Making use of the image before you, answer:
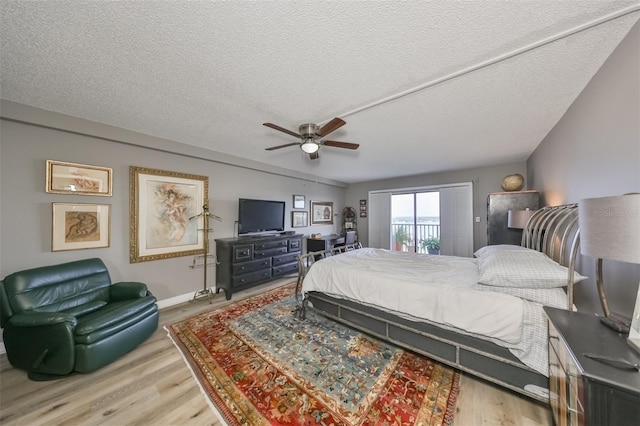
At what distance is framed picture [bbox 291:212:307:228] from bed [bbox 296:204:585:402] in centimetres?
294

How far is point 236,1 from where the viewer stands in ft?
3.79

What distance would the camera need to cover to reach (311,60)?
5.22 ft

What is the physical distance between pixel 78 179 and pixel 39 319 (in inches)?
63.8

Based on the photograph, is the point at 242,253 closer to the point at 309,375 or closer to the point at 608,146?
the point at 309,375

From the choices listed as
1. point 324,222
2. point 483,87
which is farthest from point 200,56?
point 324,222

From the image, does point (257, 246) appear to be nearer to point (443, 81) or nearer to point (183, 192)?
point (183, 192)

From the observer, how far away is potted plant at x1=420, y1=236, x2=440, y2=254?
18.7 ft

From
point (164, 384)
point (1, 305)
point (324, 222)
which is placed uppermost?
point (324, 222)

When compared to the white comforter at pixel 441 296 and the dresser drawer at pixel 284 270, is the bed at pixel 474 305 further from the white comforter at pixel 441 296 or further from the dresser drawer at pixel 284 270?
the dresser drawer at pixel 284 270

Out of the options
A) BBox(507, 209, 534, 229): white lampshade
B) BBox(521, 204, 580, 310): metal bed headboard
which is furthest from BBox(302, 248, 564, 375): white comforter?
BBox(507, 209, 534, 229): white lampshade

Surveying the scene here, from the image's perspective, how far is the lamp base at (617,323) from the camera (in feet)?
3.53

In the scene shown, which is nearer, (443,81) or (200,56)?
(200,56)

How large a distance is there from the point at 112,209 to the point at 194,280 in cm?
157

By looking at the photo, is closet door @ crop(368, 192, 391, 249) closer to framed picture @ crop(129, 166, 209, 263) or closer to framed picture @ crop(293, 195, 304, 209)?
framed picture @ crop(293, 195, 304, 209)
